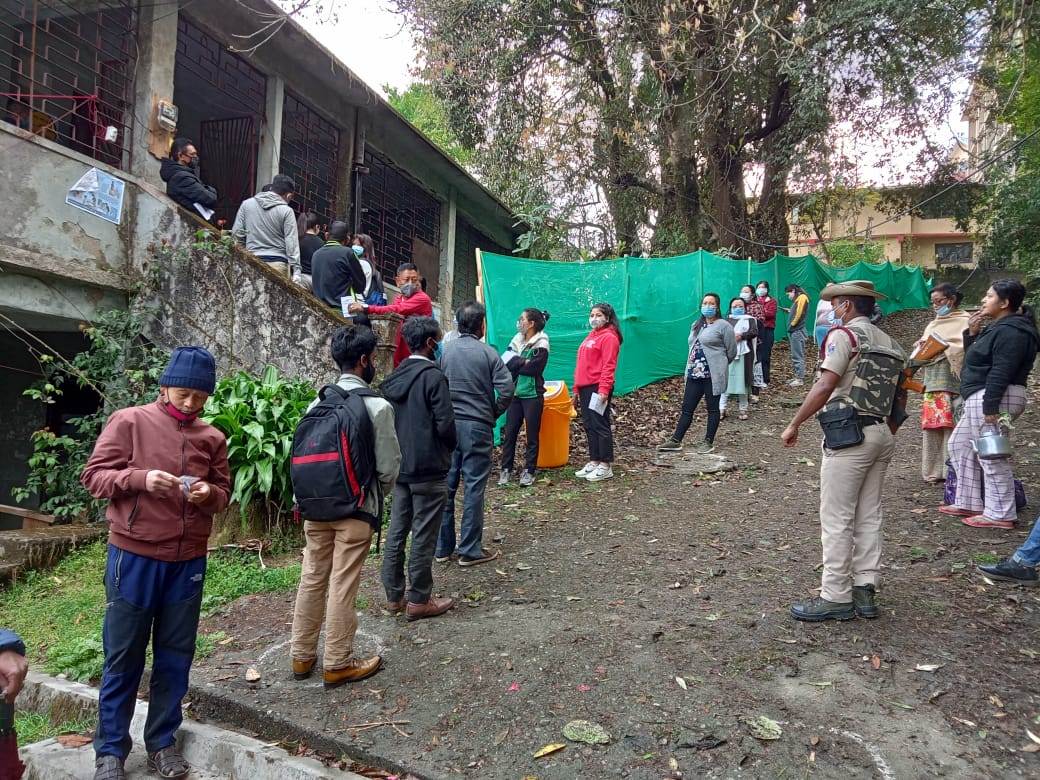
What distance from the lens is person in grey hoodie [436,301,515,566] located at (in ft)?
15.9

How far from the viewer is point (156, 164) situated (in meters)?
7.45

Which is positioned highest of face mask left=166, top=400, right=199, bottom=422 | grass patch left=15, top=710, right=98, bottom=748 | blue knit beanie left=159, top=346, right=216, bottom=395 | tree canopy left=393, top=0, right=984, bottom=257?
tree canopy left=393, top=0, right=984, bottom=257

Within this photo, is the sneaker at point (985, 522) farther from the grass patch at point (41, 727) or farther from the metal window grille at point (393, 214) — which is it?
the metal window grille at point (393, 214)

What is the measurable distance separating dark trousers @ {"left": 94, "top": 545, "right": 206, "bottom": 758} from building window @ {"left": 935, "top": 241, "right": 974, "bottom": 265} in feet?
130

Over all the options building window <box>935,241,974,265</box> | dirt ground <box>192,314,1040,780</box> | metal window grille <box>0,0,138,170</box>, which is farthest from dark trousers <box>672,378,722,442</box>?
building window <box>935,241,974,265</box>

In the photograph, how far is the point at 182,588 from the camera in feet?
9.62

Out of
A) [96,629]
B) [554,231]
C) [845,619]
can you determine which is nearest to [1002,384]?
[845,619]

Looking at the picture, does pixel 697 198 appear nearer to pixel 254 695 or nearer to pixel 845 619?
pixel 845 619

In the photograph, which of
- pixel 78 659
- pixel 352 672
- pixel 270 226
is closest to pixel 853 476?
pixel 352 672

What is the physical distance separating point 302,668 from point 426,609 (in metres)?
0.83

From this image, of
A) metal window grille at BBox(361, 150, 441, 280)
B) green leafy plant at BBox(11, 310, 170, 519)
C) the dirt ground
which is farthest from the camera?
metal window grille at BBox(361, 150, 441, 280)

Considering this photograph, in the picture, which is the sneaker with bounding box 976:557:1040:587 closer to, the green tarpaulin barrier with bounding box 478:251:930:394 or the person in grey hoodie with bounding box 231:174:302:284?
the green tarpaulin barrier with bounding box 478:251:930:394

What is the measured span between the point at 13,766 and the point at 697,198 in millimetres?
14587

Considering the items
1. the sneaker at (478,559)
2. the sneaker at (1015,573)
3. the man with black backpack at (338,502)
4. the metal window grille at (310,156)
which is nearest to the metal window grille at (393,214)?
the metal window grille at (310,156)
